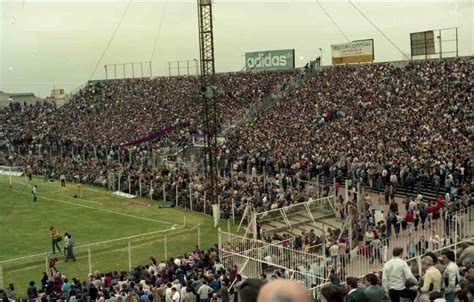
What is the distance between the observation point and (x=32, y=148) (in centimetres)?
5512

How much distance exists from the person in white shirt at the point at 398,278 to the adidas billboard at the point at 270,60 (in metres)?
50.0

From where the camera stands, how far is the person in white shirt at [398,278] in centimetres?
977

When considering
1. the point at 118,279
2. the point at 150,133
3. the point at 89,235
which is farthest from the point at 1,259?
the point at 150,133

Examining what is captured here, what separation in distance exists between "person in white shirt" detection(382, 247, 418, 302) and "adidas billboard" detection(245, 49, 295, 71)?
164 ft

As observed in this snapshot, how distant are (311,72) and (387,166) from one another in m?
23.2

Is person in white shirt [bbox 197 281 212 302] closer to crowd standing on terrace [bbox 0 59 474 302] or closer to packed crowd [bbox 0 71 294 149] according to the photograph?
crowd standing on terrace [bbox 0 59 474 302]

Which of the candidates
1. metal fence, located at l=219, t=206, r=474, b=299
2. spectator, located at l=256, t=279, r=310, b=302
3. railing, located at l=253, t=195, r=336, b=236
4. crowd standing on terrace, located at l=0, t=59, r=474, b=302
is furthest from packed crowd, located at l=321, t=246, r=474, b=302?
railing, located at l=253, t=195, r=336, b=236

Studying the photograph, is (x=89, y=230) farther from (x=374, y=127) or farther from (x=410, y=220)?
(x=374, y=127)

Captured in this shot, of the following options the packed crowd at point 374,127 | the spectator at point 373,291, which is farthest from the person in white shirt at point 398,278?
the packed crowd at point 374,127

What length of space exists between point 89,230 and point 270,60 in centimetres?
3295

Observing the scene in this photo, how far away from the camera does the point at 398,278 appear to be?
9.82m

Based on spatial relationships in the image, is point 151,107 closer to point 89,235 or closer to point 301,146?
point 301,146

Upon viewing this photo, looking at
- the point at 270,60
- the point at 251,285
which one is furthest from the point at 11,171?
the point at 251,285

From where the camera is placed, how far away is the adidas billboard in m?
59.2
